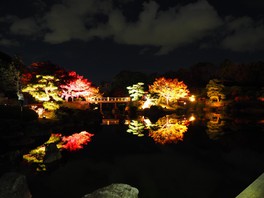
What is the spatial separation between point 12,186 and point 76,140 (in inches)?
564

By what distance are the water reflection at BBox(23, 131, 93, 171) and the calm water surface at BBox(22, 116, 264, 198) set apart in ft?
2.52

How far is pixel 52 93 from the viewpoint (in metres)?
31.0

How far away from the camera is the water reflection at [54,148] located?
15.8 m

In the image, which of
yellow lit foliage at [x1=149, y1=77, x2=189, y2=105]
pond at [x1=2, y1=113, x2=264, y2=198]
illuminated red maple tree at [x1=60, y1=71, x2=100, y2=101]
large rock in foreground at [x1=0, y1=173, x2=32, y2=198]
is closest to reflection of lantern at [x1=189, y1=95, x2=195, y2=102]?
yellow lit foliage at [x1=149, y1=77, x2=189, y2=105]

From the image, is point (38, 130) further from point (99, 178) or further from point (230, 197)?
point (230, 197)

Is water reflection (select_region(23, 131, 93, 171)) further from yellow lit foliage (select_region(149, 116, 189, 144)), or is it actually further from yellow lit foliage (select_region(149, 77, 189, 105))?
yellow lit foliage (select_region(149, 77, 189, 105))

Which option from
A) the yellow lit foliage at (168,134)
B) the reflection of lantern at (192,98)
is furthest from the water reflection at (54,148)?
the reflection of lantern at (192,98)

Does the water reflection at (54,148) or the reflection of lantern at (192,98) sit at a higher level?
the reflection of lantern at (192,98)

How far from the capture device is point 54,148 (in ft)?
54.0

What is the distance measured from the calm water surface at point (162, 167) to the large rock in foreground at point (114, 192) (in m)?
2.54

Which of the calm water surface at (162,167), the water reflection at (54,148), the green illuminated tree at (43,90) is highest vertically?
the green illuminated tree at (43,90)

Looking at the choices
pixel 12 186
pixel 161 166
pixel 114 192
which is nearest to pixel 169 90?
pixel 161 166

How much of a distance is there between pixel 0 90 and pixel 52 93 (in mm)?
6986

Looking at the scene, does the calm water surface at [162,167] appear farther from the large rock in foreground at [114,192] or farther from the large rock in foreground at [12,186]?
the large rock in foreground at [114,192]
